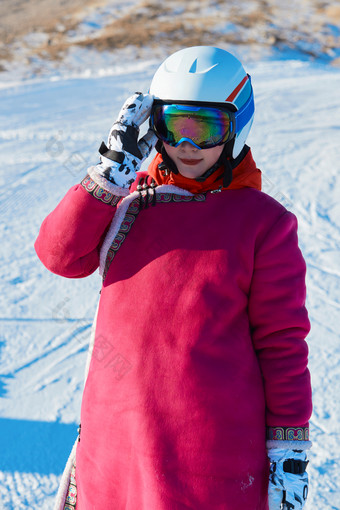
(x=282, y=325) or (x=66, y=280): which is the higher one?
(x=282, y=325)

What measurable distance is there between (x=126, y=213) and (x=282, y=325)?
517 mm

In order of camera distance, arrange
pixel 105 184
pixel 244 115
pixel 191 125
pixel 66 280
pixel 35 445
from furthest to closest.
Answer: pixel 66 280
pixel 35 445
pixel 244 115
pixel 191 125
pixel 105 184

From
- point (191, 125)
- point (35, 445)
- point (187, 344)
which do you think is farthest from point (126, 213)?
point (35, 445)

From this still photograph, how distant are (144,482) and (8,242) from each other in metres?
3.43

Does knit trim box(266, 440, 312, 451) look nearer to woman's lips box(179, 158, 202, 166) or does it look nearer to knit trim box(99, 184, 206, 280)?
knit trim box(99, 184, 206, 280)

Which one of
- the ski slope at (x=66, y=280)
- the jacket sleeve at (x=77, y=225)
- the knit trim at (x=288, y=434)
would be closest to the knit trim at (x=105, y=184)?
the jacket sleeve at (x=77, y=225)

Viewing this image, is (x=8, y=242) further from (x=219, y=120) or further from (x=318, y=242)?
(x=219, y=120)

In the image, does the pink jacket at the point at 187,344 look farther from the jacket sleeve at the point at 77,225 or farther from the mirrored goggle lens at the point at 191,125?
the mirrored goggle lens at the point at 191,125

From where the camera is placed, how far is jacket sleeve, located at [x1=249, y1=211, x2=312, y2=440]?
4.68 feet

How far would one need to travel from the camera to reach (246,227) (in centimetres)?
144

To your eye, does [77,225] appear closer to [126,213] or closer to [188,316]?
[126,213]

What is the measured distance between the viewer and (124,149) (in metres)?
1.40

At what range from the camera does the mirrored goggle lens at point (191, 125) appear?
1.49 m

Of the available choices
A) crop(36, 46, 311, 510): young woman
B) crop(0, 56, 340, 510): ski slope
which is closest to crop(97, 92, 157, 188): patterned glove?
crop(36, 46, 311, 510): young woman
